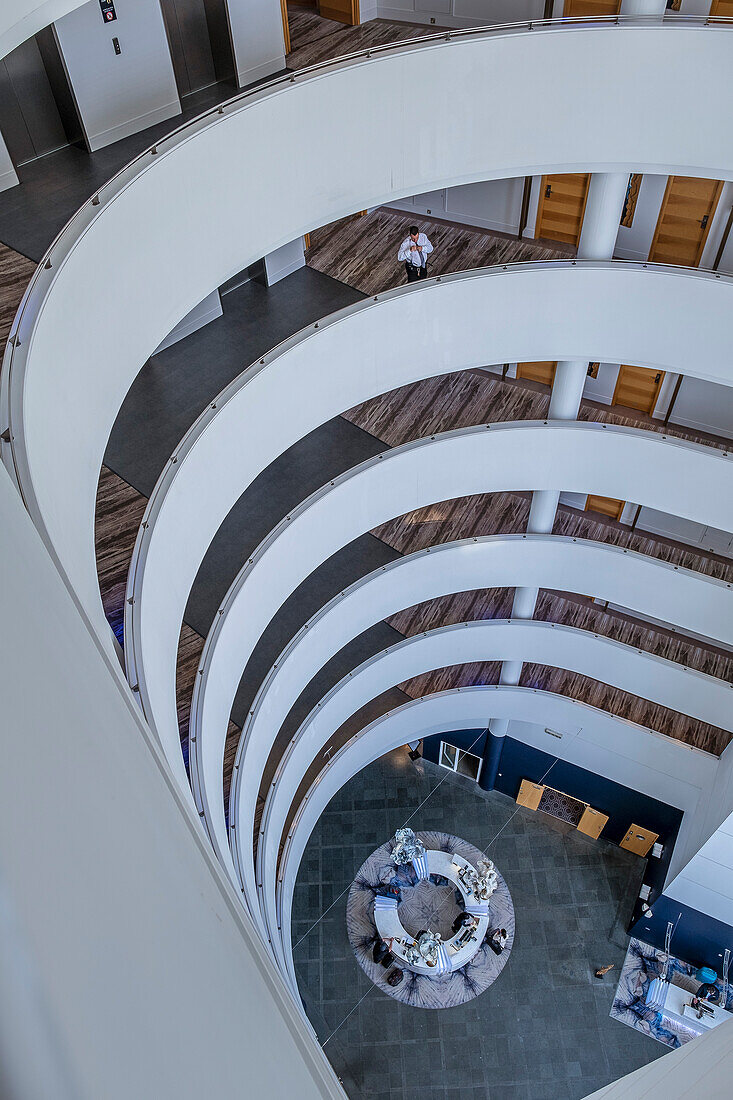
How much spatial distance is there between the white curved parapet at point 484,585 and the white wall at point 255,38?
8337 millimetres

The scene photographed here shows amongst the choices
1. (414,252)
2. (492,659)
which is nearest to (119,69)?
(414,252)

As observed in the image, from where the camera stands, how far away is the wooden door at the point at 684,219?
1358 cm

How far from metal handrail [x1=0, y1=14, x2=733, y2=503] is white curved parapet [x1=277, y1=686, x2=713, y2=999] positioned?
12.6m

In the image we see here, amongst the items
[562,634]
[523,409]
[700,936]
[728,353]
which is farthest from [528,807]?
[728,353]

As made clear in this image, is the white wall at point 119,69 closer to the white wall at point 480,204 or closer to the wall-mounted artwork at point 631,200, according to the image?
the white wall at point 480,204

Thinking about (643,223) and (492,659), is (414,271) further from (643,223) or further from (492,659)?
(492,659)

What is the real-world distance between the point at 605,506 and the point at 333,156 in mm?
10146

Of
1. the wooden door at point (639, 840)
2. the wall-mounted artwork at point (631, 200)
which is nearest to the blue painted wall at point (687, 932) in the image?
the wooden door at point (639, 840)

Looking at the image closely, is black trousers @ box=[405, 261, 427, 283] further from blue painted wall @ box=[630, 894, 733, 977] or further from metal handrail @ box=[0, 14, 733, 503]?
blue painted wall @ box=[630, 894, 733, 977]

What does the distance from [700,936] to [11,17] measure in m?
19.8

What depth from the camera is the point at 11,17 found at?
611cm

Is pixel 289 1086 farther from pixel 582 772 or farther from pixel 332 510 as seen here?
pixel 582 772

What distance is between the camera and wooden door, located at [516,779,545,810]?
2136 cm

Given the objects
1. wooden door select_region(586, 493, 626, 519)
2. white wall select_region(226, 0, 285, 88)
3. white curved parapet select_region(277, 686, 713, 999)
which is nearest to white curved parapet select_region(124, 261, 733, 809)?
white wall select_region(226, 0, 285, 88)
